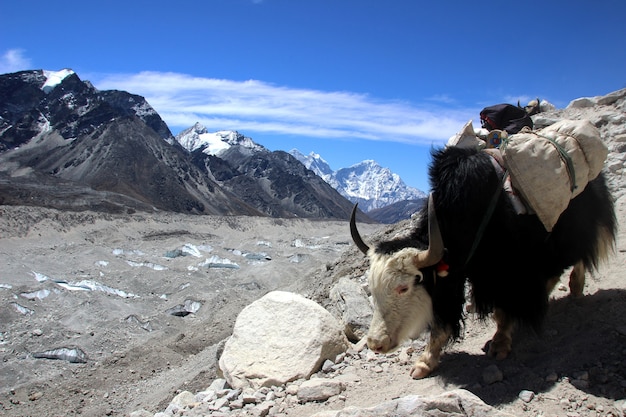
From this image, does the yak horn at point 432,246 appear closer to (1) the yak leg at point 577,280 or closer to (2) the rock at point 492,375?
(2) the rock at point 492,375

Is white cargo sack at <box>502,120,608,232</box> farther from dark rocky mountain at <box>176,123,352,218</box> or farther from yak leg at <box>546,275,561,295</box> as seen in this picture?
dark rocky mountain at <box>176,123,352,218</box>

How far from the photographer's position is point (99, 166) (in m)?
63.2

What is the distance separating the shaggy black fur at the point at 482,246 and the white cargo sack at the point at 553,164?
0.38ft

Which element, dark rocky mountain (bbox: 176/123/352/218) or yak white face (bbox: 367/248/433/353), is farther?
dark rocky mountain (bbox: 176/123/352/218)

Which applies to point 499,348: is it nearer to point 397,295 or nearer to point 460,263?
point 460,263

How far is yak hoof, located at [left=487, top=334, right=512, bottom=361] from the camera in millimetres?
3206

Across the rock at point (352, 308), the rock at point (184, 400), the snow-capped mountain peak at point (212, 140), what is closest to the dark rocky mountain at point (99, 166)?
the rock at point (352, 308)

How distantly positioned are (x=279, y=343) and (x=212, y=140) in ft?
558

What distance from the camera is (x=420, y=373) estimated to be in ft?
10.6

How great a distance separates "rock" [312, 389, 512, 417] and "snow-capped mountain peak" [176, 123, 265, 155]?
466ft

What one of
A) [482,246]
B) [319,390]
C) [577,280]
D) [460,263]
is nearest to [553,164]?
[482,246]

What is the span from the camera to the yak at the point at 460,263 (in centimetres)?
288

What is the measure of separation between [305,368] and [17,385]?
6.21m

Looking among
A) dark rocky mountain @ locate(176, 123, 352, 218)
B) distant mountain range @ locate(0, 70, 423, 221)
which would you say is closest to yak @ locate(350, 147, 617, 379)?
distant mountain range @ locate(0, 70, 423, 221)
